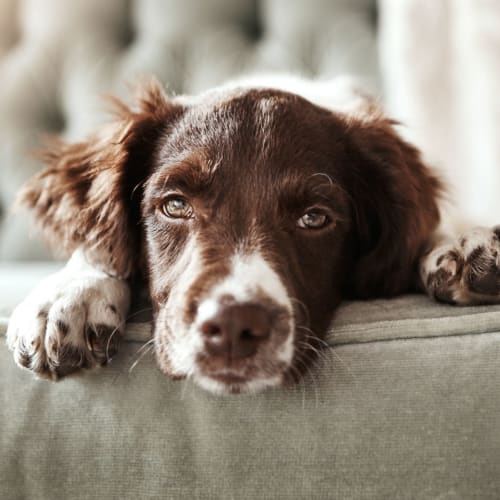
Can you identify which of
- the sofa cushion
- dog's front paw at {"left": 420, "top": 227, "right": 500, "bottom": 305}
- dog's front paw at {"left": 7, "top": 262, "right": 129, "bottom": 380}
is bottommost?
dog's front paw at {"left": 7, "top": 262, "right": 129, "bottom": 380}

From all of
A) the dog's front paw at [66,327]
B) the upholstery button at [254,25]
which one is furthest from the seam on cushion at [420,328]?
the upholstery button at [254,25]

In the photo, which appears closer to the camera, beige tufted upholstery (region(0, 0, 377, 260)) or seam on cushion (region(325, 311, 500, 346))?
seam on cushion (region(325, 311, 500, 346))

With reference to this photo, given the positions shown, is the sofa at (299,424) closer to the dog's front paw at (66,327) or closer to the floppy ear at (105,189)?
the dog's front paw at (66,327)

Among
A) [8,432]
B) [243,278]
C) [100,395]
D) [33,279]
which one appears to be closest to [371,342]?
[243,278]

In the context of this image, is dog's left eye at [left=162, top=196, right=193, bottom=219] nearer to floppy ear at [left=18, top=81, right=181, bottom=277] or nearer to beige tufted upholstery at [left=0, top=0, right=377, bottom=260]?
floppy ear at [left=18, top=81, right=181, bottom=277]

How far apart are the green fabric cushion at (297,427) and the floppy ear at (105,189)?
437 millimetres

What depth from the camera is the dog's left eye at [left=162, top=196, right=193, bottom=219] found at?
1.55 meters

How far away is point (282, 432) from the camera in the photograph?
1199mm

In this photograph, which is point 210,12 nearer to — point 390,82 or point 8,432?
point 390,82

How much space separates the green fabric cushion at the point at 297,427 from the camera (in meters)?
1.15

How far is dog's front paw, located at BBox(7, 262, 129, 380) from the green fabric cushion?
4 cm

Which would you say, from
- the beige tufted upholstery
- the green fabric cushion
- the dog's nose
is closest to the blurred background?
the beige tufted upholstery

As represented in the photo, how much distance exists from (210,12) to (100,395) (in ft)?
8.01

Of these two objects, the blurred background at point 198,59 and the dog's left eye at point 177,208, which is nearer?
the dog's left eye at point 177,208
